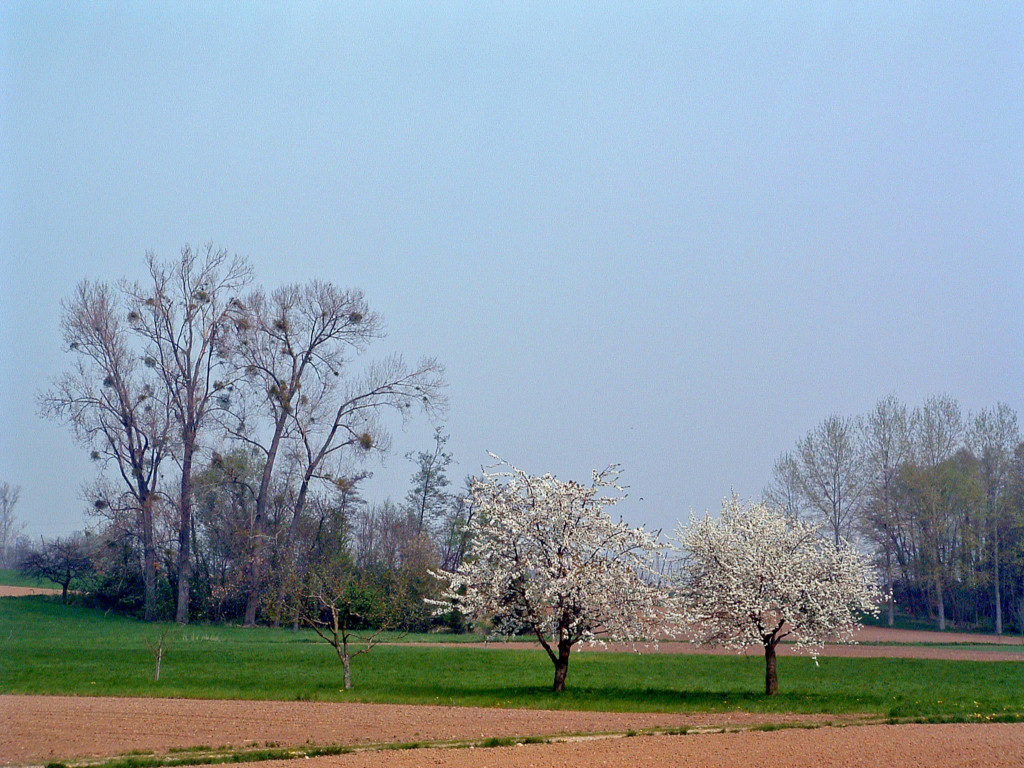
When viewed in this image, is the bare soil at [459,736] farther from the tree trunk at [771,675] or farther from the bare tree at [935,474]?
the bare tree at [935,474]

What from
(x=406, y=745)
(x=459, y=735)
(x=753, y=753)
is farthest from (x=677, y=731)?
(x=406, y=745)

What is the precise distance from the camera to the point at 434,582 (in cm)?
4091

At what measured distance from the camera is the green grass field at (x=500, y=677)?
18.8 m

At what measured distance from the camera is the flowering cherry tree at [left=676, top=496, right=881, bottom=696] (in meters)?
18.8

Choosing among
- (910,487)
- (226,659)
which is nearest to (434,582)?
(226,659)

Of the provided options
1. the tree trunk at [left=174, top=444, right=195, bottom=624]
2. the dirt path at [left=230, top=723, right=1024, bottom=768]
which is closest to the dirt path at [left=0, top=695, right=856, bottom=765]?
the dirt path at [left=230, top=723, right=1024, bottom=768]

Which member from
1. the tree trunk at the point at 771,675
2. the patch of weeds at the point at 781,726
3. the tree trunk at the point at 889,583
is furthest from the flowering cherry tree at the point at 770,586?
the tree trunk at the point at 889,583

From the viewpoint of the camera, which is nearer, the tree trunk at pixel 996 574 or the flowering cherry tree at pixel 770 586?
the flowering cherry tree at pixel 770 586

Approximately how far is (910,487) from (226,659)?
41.2 m

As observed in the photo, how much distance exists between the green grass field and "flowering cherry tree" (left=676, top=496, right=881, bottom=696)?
4.96 ft

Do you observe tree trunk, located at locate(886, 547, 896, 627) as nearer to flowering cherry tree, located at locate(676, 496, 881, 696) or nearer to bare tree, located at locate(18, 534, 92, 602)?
flowering cherry tree, located at locate(676, 496, 881, 696)

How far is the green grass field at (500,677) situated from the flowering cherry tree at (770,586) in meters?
1.51

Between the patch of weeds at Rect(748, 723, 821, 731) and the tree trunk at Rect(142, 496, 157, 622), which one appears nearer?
the patch of weeds at Rect(748, 723, 821, 731)

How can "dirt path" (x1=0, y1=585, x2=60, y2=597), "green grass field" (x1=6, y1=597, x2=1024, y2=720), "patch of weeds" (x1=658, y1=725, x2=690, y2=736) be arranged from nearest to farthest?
"patch of weeds" (x1=658, y1=725, x2=690, y2=736), "green grass field" (x1=6, y1=597, x2=1024, y2=720), "dirt path" (x1=0, y1=585, x2=60, y2=597)
